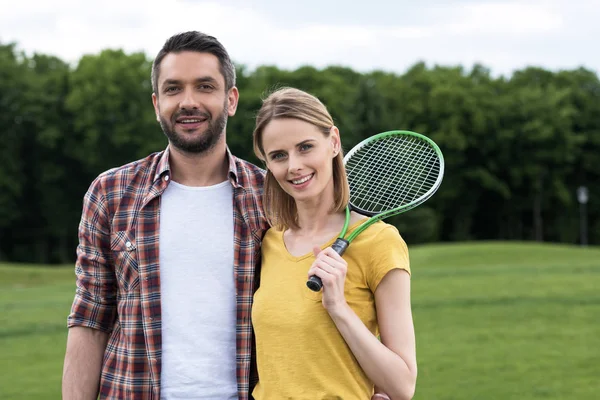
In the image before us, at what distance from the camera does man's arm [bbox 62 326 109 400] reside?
3410 mm

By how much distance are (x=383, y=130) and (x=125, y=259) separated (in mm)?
46468

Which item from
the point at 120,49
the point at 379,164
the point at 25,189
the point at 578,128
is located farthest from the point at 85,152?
the point at 379,164

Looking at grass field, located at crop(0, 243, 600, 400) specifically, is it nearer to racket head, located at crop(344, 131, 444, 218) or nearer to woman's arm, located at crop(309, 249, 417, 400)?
racket head, located at crop(344, 131, 444, 218)

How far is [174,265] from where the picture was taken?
3.45m

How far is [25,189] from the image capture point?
48.3 metres

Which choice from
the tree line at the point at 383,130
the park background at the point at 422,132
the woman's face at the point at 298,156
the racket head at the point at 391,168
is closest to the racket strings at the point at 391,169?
the racket head at the point at 391,168

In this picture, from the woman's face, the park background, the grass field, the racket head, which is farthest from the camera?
the park background

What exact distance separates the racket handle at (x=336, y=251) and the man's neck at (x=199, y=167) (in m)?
0.78

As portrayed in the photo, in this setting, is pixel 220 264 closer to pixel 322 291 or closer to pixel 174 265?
pixel 174 265

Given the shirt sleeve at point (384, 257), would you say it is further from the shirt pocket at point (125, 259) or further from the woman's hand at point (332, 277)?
the shirt pocket at point (125, 259)

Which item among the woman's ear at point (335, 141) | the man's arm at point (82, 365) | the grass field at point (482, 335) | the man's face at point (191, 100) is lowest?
the grass field at point (482, 335)

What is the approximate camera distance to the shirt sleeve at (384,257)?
303 cm

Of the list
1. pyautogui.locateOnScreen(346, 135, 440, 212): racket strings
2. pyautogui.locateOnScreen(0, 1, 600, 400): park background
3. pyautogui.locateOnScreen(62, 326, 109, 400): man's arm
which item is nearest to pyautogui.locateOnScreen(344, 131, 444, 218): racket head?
pyautogui.locateOnScreen(346, 135, 440, 212): racket strings

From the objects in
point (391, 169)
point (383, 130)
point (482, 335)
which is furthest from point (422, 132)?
point (391, 169)
